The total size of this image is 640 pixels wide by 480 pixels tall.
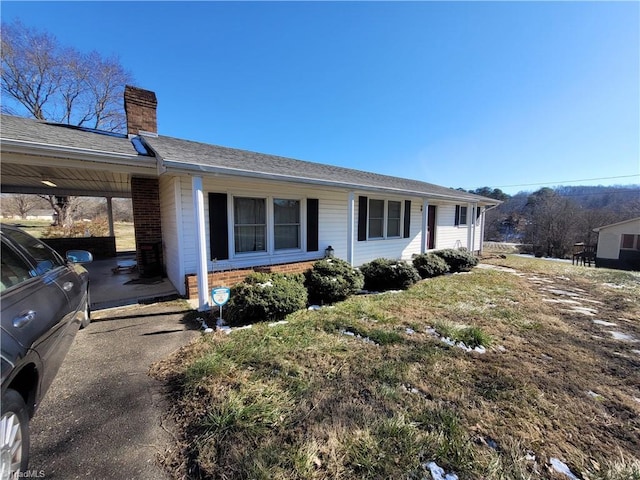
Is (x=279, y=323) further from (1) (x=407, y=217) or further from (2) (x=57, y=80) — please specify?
(2) (x=57, y=80)

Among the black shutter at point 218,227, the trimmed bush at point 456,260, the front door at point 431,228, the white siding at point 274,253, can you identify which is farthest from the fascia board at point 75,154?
the front door at point 431,228

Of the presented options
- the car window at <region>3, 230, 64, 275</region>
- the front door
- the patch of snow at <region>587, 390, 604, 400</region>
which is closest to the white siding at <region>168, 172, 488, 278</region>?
the front door

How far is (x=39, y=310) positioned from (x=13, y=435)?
0.80 metres

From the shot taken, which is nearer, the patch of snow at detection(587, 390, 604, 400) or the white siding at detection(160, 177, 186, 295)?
the patch of snow at detection(587, 390, 604, 400)

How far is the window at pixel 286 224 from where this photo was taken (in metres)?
6.63

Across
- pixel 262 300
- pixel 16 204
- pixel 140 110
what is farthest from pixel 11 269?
pixel 16 204

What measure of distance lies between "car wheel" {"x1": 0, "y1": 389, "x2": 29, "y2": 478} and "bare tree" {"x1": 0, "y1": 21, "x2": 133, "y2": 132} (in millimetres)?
24372

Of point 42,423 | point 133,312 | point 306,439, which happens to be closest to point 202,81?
point 133,312

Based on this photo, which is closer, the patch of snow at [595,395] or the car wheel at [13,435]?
the car wheel at [13,435]

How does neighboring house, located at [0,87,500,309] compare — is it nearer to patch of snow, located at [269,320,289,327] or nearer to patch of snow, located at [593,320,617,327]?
patch of snow, located at [269,320,289,327]

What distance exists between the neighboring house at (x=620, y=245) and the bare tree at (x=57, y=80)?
41556 mm

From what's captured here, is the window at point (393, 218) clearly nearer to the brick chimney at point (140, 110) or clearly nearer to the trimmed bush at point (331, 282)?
the trimmed bush at point (331, 282)

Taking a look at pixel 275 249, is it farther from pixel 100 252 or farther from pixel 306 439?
pixel 100 252

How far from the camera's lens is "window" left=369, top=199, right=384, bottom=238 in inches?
344
